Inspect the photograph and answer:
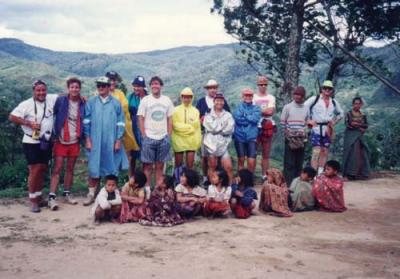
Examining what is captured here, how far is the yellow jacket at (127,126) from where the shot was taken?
7125 millimetres

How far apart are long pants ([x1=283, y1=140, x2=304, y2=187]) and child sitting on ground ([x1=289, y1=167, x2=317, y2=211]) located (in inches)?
44.6

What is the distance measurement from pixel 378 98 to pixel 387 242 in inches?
1407

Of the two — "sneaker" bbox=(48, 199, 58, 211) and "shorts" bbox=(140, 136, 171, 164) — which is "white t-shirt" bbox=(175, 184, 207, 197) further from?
"sneaker" bbox=(48, 199, 58, 211)

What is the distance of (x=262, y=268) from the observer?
4.31m

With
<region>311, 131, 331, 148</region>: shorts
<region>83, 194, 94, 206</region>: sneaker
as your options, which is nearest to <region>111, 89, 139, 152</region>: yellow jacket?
<region>83, 194, 94, 206</region>: sneaker

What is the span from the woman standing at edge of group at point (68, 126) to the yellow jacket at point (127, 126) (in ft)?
2.01

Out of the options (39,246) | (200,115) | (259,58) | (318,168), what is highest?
(259,58)

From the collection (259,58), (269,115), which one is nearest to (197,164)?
(259,58)

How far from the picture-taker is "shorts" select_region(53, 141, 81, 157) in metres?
6.63

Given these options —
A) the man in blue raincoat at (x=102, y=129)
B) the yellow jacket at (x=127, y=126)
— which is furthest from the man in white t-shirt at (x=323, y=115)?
the man in blue raincoat at (x=102, y=129)

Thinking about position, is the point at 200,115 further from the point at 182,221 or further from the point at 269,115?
the point at 182,221

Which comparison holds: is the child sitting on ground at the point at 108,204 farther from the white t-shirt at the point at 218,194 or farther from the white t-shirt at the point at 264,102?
the white t-shirt at the point at 264,102

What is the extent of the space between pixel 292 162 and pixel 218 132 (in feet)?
5.43

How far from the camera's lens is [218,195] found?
6.21 meters
